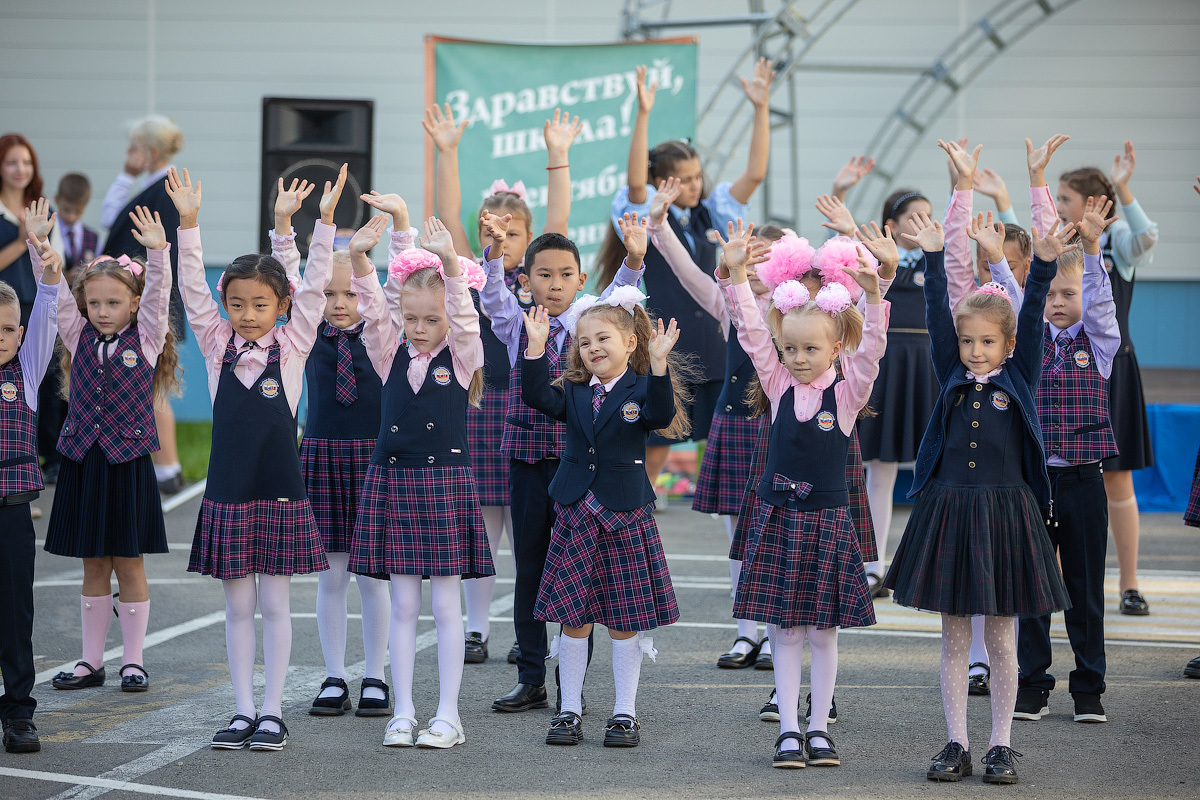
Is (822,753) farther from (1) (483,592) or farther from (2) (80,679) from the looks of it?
(2) (80,679)

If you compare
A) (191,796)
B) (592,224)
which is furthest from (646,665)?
(592,224)

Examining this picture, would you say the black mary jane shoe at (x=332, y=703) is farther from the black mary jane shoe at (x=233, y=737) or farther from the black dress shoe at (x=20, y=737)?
the black dress shoe at (x=20, y=737)

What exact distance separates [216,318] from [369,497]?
0.79 metres

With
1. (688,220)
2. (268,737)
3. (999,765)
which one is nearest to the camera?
(999,765)

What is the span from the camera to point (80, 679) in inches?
180

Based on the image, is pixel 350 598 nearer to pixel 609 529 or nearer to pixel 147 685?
pixel 147 685

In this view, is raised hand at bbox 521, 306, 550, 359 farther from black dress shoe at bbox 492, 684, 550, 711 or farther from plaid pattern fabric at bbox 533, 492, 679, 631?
black dress shoe at bbox 492, 684, 550, 711

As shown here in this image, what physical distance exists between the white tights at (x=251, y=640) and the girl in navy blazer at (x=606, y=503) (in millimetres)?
851

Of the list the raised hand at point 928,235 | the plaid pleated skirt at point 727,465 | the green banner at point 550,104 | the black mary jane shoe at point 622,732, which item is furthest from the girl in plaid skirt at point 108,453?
the green banner at point 550,104

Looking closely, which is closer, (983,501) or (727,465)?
(983,501)

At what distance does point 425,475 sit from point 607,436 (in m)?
0.62

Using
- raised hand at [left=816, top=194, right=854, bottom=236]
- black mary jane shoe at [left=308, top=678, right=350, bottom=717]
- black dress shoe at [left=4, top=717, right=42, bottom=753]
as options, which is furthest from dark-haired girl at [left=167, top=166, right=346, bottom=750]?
raised hand at [left=816, top=194, right=854, bottom=236]

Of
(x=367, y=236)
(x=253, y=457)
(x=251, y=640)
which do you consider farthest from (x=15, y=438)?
(x=367, y=236)

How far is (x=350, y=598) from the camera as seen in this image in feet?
20.5
